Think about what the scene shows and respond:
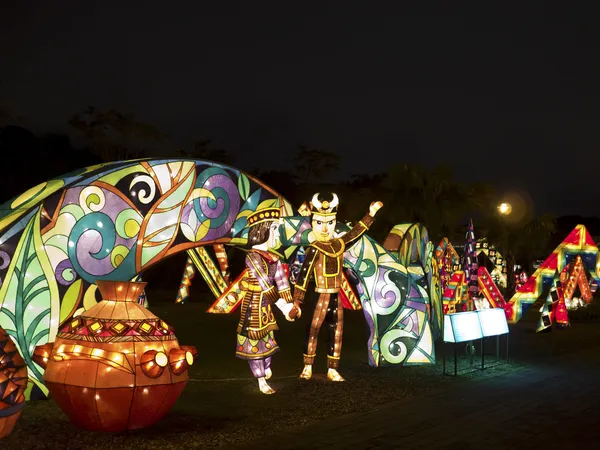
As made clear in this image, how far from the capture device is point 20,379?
6.05m

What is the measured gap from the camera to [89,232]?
865cm

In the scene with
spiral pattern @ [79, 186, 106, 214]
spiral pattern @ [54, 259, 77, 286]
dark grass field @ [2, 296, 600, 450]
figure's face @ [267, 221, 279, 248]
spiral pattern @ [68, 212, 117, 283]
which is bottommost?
dark grass field @ [2, 296, 600, 450]

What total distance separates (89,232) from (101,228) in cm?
15

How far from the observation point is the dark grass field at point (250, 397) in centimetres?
684

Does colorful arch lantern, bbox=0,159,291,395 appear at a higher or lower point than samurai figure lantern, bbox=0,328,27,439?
higher

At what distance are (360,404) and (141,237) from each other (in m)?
3.31

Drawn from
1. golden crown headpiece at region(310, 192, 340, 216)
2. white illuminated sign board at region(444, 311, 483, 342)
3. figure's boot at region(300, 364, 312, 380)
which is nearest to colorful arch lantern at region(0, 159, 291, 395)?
golden crown headpiece at region(310, 192, 340, 216)

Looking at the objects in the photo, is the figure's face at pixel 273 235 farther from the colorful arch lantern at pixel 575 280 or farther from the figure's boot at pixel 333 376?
the colorful arch lantern at pixel 575 280

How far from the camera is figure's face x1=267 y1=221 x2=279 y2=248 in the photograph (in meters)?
9.57

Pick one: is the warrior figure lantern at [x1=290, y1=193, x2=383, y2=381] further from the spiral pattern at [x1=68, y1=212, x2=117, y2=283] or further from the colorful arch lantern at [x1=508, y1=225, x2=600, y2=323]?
the colorful arch lantern at [x1=508, y1=225, x2=600, y2=323]

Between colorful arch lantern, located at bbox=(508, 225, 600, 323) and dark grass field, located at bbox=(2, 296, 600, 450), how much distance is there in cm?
103

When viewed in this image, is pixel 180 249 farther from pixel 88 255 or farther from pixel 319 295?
pixel 319 295

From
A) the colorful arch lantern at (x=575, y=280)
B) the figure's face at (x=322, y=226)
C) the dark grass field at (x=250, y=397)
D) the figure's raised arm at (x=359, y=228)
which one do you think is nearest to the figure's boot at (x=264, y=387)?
the dark grass field at (x=250, y=397)

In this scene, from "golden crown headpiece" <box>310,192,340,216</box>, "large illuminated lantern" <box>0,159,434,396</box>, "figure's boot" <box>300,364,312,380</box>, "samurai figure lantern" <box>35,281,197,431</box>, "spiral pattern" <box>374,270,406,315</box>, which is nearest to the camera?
"samurai figure lantern" <box>35,281,197,431</box>
